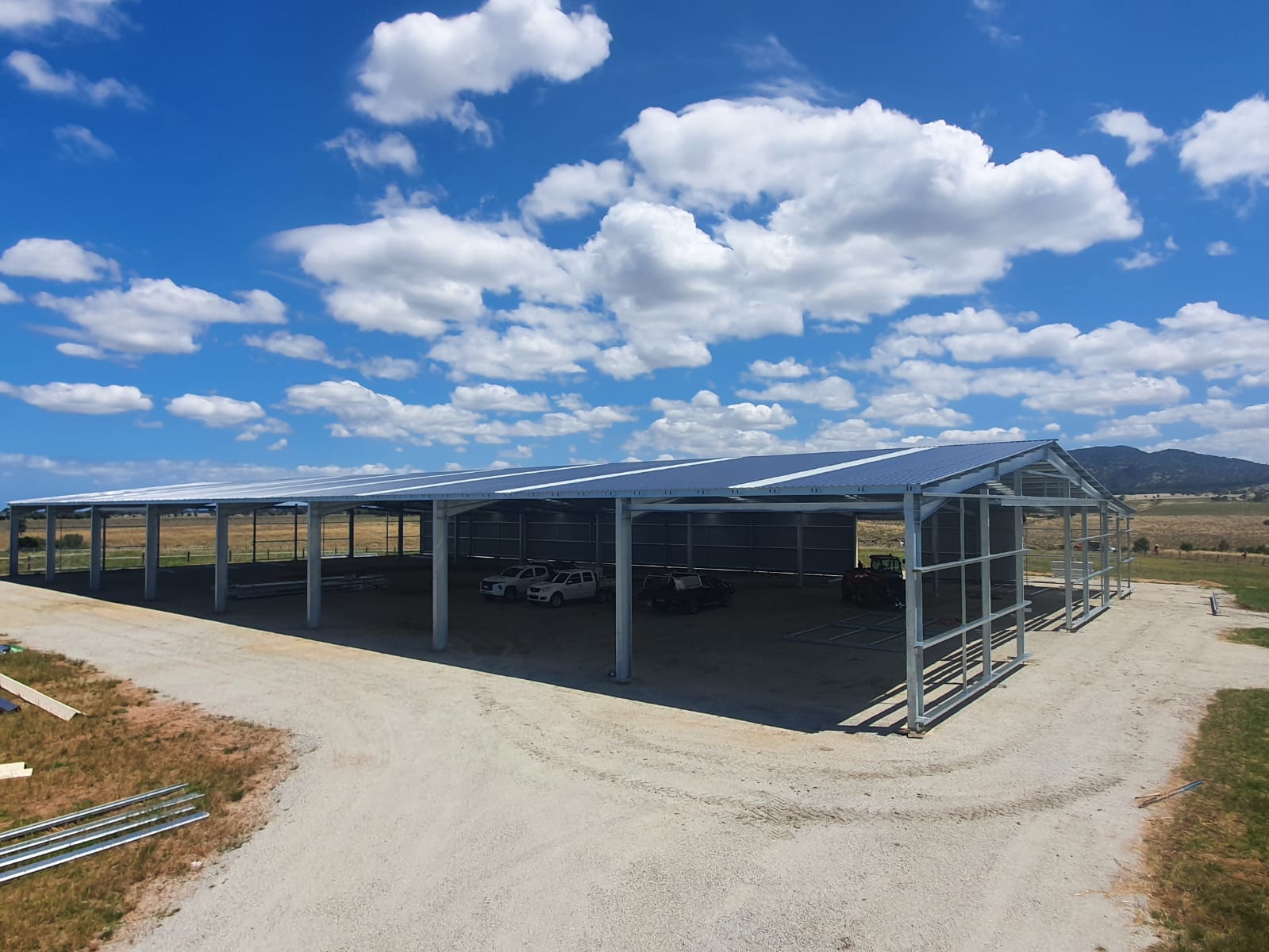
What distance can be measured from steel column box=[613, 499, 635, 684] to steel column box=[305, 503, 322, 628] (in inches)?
434

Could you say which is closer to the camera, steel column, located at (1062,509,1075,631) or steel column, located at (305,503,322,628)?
steel column, located at (1062,509,1075,631)

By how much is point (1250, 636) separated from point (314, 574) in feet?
85.7

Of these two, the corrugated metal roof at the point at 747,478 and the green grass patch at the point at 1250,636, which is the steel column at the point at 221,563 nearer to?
the corrugated metal roof at the point at 747,478

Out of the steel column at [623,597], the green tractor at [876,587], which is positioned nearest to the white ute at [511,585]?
the green tractor at [876,587]

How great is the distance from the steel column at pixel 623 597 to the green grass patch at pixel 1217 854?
910cm

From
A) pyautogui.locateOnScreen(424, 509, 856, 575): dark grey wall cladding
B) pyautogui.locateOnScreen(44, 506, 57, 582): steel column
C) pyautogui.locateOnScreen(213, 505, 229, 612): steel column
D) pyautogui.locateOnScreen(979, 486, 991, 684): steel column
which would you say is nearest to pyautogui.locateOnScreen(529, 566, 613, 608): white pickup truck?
pyautogui.locateOnScreen(424, 509, 856, 575): dark grey wall cladding

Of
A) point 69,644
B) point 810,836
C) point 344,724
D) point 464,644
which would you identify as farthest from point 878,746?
point 69,644

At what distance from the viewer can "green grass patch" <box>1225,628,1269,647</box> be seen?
1997cm

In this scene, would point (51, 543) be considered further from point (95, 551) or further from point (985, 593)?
point (985, 593)

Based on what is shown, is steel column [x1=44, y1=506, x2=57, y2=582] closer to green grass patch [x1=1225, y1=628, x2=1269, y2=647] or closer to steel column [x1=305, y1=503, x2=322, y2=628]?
steel column [x1=305, y1=503, x2=322, y2=628]

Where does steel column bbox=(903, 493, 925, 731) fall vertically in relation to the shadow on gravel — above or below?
above

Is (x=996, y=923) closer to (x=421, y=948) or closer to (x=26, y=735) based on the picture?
(x=421, y=948)

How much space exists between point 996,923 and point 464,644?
15090mm

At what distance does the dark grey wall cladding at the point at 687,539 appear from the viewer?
38188 mm
